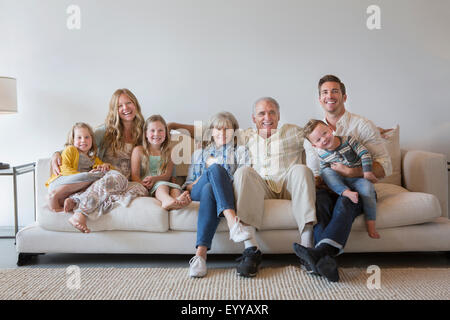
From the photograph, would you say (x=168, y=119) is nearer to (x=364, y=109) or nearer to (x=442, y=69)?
(x=364, y=109)

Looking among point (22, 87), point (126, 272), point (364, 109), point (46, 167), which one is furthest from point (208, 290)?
point (22, 87)

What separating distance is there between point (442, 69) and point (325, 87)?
1.30 m

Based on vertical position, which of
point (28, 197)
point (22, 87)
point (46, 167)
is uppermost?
point (22, 87)

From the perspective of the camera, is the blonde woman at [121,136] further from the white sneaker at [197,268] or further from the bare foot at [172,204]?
the white sneaker at [197,268]

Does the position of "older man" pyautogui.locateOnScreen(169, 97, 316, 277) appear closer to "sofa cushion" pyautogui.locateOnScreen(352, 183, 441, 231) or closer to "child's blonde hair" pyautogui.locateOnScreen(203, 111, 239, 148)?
"child's blonde hair" pyautogui.locateOnScreen(203, 111, 239, 148)

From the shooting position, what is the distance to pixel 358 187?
7.01 feet

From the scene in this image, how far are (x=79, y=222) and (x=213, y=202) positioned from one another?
2.37ft

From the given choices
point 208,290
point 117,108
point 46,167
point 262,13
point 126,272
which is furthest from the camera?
point 262,13

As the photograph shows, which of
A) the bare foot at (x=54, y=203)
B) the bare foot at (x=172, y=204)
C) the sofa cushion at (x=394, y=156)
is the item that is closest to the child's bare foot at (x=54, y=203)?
the bare foot at (x=54, y=203)

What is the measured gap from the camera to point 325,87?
7.73 ft

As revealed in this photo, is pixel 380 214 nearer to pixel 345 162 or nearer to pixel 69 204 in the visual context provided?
pixel 345 162

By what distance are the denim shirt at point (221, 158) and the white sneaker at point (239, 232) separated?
387 mm

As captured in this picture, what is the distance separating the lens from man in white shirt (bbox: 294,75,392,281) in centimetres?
188

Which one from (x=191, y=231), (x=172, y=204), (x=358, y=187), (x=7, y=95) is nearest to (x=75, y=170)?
(x=172, y=204)
